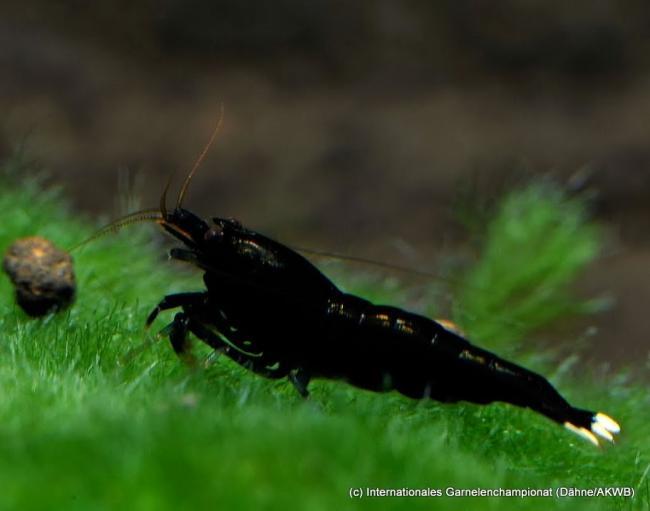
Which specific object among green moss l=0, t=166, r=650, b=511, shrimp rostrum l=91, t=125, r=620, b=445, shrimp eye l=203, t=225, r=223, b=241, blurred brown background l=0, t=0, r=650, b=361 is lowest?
green moss l=0, t=166, r=650, b=511

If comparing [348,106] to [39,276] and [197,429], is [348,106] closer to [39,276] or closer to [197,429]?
[39,276]

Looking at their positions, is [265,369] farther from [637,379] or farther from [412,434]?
[637,379]

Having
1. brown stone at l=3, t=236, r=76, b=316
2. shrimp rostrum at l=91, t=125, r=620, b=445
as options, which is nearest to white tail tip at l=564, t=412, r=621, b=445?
shrimp rostrum at l=91, t=125, r=620, b=445

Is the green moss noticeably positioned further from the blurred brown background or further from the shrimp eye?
the blurred brown background

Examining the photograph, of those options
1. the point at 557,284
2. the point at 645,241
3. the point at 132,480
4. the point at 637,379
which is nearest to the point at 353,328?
the point at 132,480

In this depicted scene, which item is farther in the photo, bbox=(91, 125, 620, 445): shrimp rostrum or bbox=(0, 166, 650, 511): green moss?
bbox=(91, 125, 620, 445): shrimp rostrum

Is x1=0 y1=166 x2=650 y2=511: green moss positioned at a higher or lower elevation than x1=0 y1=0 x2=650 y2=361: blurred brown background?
lower

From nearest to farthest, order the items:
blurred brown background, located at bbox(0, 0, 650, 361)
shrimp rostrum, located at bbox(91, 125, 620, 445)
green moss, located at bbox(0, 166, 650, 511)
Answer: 1. green moss, located at bbox(0, 166, 650, 511)
2. shrimp rostrum, located at bbox(91, 125, 620, 445)
3. blurred brown background, located at bbox(0, 0, 650, 361)

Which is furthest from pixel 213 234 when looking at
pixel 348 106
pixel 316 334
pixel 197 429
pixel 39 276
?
pixel 348 106
